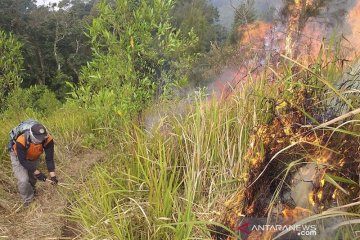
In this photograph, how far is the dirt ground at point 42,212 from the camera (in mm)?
3766

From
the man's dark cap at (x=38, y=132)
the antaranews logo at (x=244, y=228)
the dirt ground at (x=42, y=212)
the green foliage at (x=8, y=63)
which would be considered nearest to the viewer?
the antaranews logo at (x=244, y=228)

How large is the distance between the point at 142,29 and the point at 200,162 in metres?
2.48

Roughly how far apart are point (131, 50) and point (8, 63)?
3361 mm

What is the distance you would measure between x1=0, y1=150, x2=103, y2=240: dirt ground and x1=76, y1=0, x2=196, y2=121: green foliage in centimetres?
109

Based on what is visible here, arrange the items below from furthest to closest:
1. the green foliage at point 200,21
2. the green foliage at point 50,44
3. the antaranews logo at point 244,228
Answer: the green foliage at point 200,21
the green foliage at point 50,44
the antaranews logo at point 244,228

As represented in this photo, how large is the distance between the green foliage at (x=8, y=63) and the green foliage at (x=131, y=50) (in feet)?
8.23

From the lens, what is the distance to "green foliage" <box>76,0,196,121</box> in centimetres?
483

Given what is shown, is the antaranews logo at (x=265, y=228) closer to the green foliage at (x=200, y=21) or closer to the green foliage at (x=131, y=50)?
the green foliage at (x=131, y=50)

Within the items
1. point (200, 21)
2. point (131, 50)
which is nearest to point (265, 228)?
point (131, 50)

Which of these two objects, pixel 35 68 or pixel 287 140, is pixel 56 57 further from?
pixel 287 140

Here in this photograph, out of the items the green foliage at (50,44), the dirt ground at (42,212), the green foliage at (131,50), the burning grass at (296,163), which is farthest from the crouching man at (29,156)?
the green foliage at (50,44)

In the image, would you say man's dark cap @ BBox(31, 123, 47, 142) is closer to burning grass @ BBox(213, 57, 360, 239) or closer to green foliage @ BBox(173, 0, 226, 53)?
burning grass @ BBox(213, 57, 360, 239)

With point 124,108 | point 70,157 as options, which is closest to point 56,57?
point 70,157

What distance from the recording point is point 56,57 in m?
28.9
